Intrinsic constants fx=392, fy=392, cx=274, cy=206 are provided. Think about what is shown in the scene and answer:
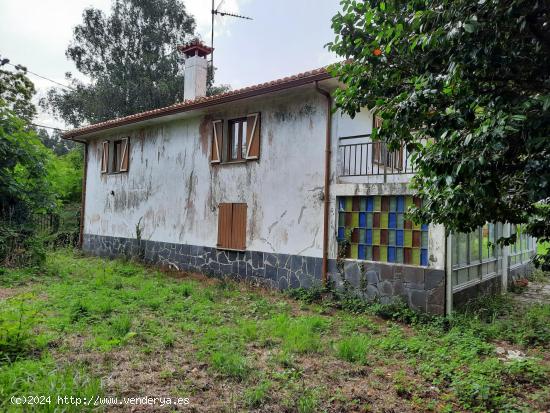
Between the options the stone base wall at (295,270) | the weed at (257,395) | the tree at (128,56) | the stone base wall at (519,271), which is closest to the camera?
the weed at (257,395)

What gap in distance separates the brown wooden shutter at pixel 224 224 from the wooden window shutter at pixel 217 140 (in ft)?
4.23

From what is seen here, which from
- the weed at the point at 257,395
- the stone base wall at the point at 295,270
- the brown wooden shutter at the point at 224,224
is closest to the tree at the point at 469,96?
the weed at the point at 257,395

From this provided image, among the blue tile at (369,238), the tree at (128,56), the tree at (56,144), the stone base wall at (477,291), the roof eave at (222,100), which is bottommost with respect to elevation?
the stone base wall at (477,291)

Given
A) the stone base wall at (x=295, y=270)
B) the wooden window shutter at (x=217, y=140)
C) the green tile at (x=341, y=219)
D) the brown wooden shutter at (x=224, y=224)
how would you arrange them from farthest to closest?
the wooden window shutter at (x=217, y=140) < the brown wooden shutter at (x=224, y=224) < the green tile at (x=341, y=219) < the stone base wall at (x=295, y=270)

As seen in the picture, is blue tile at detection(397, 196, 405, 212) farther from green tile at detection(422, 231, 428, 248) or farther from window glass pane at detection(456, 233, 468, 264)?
window glass pane at detection(456, 233, 468, 264)

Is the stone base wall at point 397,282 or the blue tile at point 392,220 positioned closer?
the stone base wall at point 397,282

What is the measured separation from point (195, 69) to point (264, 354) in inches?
437

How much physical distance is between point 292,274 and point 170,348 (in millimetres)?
4160

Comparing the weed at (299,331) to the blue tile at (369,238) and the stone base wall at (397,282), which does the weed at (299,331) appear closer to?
the stone base wall at (397,282)

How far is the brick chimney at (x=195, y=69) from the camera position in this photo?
44.1 feet

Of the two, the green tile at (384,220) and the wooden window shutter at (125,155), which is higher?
the wooden window shutter at (125,155)

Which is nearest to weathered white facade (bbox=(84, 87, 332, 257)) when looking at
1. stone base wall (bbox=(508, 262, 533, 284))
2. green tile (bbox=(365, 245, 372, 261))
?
green tile (bbox=(365, 245, 372, 261))

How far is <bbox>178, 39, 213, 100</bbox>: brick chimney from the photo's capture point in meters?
13.5

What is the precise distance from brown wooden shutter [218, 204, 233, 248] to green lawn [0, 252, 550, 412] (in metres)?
2.62
